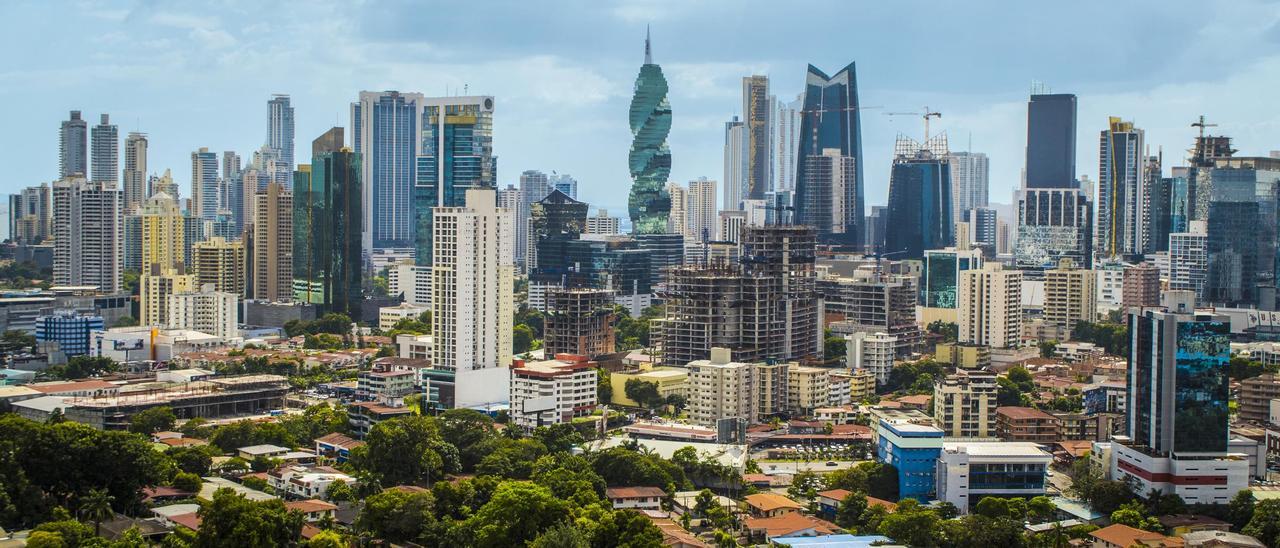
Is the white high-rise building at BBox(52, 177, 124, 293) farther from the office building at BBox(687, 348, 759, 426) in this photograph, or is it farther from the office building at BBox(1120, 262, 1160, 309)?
the office building at BBox(1120, 262, 1160, 309)

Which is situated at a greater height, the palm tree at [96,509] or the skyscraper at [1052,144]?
the skyscraper at [1052,144]

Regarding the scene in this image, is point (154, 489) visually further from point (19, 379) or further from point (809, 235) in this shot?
point (809, 235)

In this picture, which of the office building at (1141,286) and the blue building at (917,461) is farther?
the office building at (1141,286)

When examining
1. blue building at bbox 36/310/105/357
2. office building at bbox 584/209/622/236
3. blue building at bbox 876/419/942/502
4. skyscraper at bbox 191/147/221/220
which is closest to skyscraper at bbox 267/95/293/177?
skyscraper at bbox 191/147/221/220

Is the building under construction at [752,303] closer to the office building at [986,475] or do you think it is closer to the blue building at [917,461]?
the blue building at [917,461]

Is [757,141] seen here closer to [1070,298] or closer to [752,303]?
[1070,298]

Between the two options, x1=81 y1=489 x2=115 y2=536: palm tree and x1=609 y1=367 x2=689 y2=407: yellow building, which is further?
x1=609 y1=367 x2=689 y2=407: yellow building

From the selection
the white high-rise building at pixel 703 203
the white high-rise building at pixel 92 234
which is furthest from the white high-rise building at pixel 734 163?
the white high-rise building at pixel 92 234

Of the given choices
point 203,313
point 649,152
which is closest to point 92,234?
point 203,313
